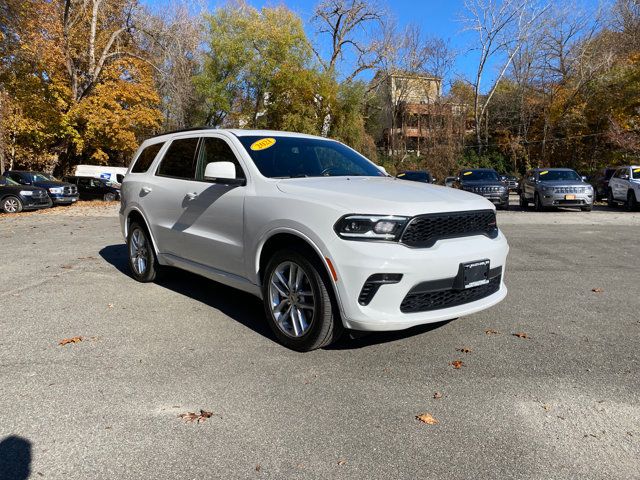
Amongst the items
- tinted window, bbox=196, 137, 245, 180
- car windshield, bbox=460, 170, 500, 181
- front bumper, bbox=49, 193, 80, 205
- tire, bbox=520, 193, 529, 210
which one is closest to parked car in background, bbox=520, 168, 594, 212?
tire, bbox=520, 193, 529, 210

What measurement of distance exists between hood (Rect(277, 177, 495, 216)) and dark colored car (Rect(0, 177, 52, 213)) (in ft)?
65.5

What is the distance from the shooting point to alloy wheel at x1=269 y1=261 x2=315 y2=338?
13.4 ft

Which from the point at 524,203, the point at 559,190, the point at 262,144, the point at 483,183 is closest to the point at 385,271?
the point at 262,144

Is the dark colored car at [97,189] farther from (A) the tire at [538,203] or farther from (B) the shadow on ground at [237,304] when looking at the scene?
(B) the shadow on ground at [237,304]

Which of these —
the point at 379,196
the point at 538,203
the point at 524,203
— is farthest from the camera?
the point at 524,203

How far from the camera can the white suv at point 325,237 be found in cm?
371

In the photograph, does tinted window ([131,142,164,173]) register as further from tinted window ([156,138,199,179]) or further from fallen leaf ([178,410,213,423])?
fallen leaf ([178,410,213,423])

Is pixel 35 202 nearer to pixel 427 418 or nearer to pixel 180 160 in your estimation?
pixel 180 160

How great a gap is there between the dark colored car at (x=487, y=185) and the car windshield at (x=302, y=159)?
14656mm

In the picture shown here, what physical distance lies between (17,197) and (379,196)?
20903 millimetres

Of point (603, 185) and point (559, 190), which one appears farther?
point (603, 185)

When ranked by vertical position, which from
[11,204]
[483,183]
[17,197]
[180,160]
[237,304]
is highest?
[180,160]

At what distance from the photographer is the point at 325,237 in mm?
3791

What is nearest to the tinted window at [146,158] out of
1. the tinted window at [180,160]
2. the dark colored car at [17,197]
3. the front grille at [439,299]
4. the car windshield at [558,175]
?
the tinted window at [180,160]
